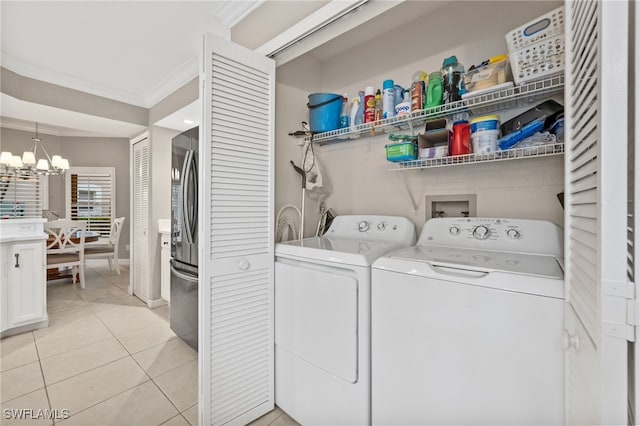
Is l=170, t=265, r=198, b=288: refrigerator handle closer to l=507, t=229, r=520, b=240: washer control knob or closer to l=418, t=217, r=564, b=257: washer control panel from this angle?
l=418, t=217, r=564, b=257: washer control panel

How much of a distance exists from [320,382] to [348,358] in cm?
27

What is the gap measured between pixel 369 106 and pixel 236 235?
115cm

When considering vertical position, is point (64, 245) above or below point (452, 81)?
below

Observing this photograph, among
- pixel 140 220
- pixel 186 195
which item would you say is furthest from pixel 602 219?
pixel 140 220

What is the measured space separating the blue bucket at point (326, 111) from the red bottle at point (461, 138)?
0.78m

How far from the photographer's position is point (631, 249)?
533 millimetres

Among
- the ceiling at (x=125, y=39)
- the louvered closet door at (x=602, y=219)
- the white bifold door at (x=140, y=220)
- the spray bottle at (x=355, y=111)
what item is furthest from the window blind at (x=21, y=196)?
the louvered closet door at (x=602, y=219)

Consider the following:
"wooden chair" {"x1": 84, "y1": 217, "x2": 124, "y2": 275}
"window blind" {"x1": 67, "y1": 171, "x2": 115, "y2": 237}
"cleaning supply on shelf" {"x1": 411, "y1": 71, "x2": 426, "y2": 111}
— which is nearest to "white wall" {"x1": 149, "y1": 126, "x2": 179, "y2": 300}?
"wooden chair" {"x1": 84, "y1": 217, "x2": 124, "y2": 275}

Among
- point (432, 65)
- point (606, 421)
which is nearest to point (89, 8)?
point (432, 65)

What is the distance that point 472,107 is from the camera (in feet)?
4.88

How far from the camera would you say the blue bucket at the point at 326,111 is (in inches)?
78.2

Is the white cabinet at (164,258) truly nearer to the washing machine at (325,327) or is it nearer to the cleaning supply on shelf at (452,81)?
the washing machine at (325,327)

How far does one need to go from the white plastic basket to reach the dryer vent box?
2.21ft

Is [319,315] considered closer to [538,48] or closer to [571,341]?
[571,341]
